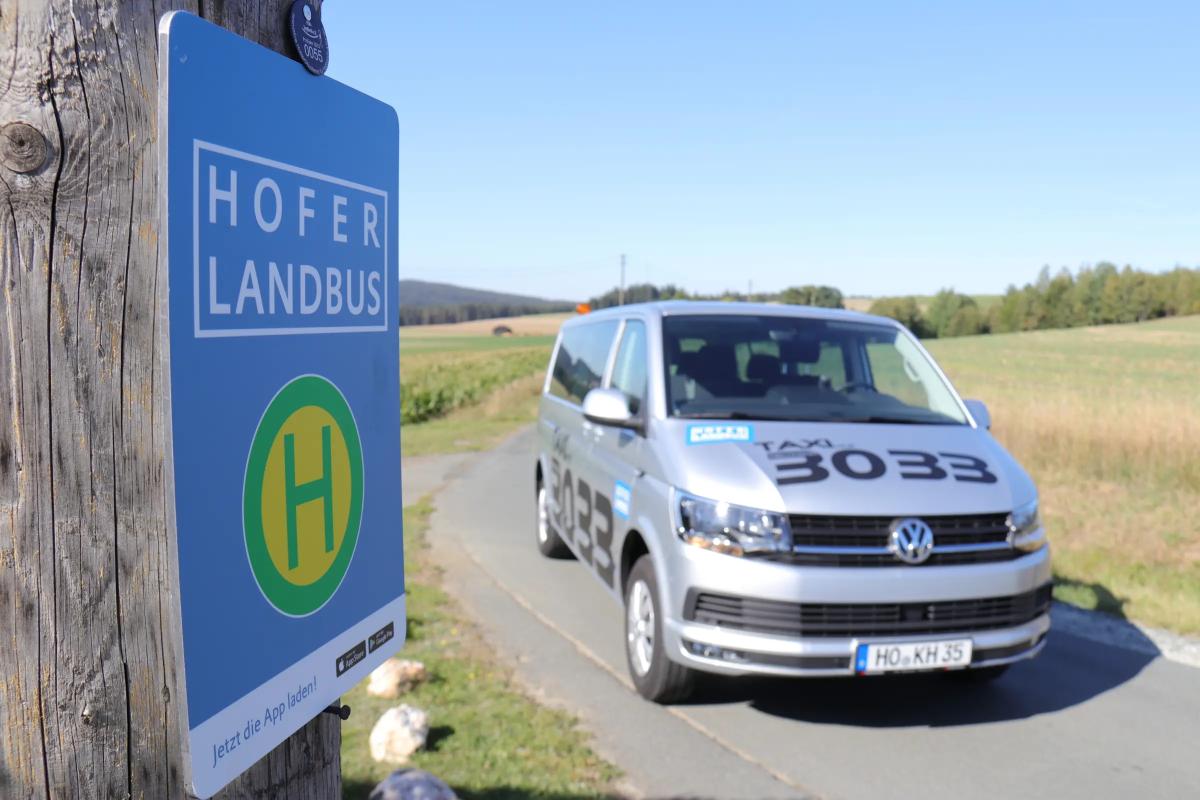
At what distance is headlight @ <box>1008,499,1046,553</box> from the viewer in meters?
4.46

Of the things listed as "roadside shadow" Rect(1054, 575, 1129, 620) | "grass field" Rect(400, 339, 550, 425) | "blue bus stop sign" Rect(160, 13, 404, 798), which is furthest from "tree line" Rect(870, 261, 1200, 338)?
"blue bus stop sign" Rect(160, 13, 404, 798)

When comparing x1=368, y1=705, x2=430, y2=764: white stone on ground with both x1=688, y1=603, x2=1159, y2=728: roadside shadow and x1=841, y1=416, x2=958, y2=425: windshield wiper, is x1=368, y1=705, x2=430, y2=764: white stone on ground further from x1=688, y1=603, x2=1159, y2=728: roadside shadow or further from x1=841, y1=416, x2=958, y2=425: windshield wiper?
x1=841, y1=416, x2=958, y2=425: windshield wiper

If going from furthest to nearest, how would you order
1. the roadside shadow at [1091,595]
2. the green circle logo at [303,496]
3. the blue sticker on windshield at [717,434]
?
the roadside shadow at [1091,595], the blue sticker on windshield at [717,434], the green circle logo at [303,496]

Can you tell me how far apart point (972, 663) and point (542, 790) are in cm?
202

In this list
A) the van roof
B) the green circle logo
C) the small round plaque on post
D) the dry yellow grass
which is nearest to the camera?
the green circle logo

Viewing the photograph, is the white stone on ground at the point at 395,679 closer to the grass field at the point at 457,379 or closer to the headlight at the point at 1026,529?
the headlight at the point at 1026,529

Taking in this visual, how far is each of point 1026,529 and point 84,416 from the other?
4.28 meters

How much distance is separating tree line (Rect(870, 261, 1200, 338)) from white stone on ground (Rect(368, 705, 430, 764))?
67325 mm

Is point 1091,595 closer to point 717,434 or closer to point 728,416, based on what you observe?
point 728,416

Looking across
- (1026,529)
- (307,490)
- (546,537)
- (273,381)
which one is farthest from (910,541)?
(546,537)

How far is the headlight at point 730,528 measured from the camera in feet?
13.8

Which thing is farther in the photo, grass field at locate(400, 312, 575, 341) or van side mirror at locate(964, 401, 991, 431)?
grass field at locate(400, 312, 575, 341)

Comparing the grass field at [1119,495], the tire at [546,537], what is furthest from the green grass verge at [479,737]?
the grass field at [1119,495]

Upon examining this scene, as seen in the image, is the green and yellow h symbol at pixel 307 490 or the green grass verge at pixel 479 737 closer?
the green and yellow h symbol at pixel 307 490
